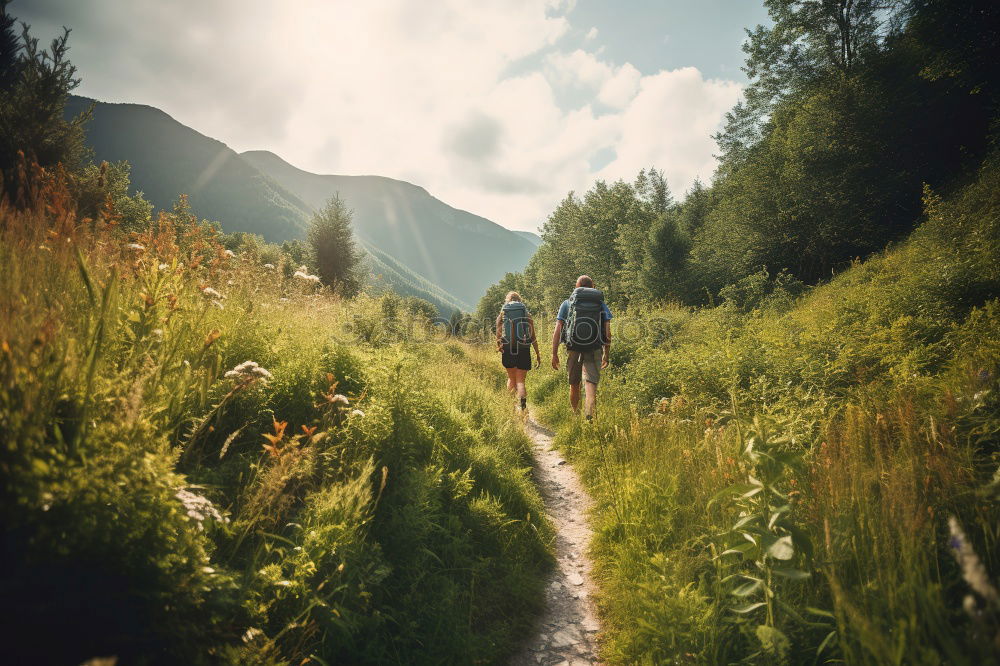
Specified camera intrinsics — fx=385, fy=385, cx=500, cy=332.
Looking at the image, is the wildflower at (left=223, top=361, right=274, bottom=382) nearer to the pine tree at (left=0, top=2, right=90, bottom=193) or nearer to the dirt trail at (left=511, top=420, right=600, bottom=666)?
the dirt trail at (left=511, top=420, right=600, bottom=666)

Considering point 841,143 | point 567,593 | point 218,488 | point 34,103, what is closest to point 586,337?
point 567,593

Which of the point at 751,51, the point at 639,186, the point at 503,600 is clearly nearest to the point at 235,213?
the point at 639,186

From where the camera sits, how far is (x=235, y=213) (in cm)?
18262

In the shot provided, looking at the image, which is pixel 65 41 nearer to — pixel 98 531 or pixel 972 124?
pixel 98 531

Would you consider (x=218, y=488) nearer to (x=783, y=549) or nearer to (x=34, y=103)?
(x=783, y=549)

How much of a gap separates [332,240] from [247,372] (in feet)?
111

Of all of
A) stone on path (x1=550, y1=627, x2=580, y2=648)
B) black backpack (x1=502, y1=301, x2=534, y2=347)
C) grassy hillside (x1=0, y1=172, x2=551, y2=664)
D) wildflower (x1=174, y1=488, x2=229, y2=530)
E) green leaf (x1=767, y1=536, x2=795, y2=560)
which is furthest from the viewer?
black backpack (x1=502, y1=301, x2=534, y2=347)

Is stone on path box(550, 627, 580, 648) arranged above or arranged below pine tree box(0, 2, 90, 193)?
below

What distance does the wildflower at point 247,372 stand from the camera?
9.02 ft

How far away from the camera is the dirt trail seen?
2.77 meters

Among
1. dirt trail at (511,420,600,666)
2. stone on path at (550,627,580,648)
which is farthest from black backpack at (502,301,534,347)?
stone on path at (550,627,580,648)

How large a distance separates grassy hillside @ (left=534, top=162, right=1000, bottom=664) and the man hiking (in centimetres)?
88

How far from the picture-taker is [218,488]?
249cm

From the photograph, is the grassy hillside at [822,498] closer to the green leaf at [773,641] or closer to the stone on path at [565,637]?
the green leaf at [773,641]
